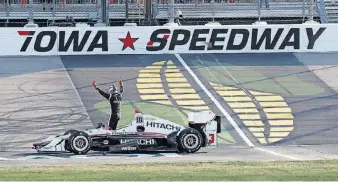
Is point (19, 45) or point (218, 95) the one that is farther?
point (19, 45)

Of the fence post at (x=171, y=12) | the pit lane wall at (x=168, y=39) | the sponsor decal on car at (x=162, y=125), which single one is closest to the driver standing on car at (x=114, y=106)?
the sponsor decal on car at (x=162, y=125)

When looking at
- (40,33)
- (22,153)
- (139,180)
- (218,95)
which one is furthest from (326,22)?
(139,180)

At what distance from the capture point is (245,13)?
2734cm

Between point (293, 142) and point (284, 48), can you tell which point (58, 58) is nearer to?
point (284, 48)

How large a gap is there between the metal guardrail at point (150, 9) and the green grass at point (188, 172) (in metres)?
11.5

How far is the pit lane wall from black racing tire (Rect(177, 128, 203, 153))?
7654mm

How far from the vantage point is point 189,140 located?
18.0m

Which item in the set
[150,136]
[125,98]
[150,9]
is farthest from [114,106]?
[150,9]

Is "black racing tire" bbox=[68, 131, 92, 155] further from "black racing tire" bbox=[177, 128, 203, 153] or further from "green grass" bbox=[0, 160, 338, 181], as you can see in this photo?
"green grass" bbox=[0, 160, 338, 181]

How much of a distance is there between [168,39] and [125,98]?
11.1ft

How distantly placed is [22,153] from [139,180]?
606cm

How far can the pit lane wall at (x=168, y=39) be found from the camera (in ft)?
82.0

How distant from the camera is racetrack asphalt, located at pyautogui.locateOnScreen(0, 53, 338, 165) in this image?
18703 mm

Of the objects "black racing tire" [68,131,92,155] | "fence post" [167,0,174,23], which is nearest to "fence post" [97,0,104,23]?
"fence post" [167,0,174,23]
